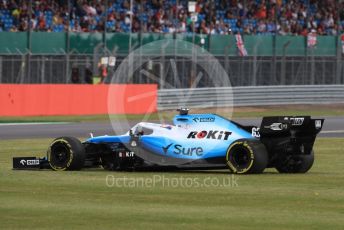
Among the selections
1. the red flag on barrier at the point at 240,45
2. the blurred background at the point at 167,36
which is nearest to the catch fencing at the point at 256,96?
the blurred background at the point at 167,36

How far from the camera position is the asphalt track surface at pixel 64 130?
97.6 feet

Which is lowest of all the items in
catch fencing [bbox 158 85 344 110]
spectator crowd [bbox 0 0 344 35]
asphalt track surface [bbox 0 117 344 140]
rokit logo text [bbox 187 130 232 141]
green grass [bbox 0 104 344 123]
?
green grass [bbox 0 104 344 123]

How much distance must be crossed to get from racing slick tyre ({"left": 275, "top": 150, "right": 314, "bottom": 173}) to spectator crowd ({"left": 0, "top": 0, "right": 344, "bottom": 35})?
2216cm

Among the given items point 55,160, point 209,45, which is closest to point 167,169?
point 55,160

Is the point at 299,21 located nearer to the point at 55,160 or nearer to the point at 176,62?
the point at 176,62

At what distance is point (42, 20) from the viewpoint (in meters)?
43.2

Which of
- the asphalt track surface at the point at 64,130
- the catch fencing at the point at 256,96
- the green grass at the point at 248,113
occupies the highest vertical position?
the catch fencing at the point at 256,96

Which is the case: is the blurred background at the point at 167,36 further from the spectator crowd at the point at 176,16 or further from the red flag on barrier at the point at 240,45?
the red flag on barrier at the point at 240,45

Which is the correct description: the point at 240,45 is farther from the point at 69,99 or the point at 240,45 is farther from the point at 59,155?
the point at 59,155

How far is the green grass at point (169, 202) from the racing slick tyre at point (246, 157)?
21 centimetres

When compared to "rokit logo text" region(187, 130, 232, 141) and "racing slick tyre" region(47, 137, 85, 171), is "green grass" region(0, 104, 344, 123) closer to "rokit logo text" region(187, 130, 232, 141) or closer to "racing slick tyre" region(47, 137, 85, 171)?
"racing slick tyre" region(47, 137, 85, 171)

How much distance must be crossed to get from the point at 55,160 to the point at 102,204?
4877 millimetres

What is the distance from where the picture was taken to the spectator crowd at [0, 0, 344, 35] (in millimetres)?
42500

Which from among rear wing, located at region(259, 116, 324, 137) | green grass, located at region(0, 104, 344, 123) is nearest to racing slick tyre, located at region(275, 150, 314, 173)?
rear wing, located at region(259, 116, 324, 137)
